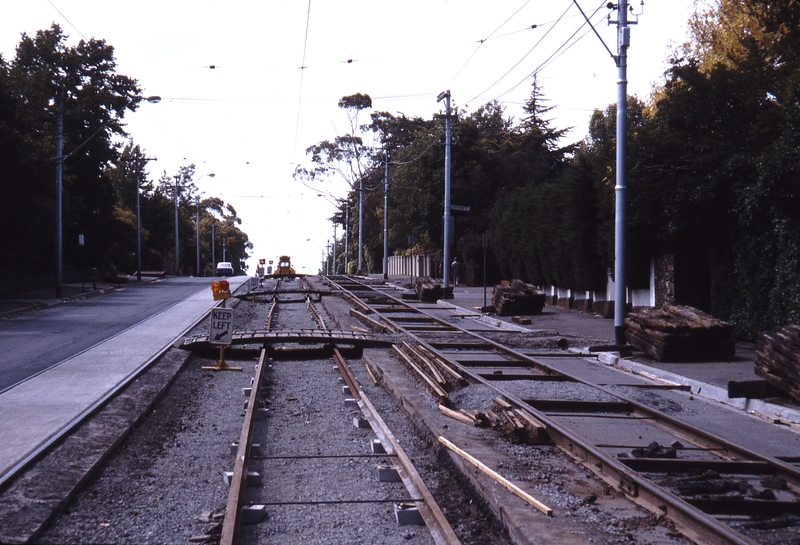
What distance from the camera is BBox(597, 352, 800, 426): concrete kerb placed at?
10023mm

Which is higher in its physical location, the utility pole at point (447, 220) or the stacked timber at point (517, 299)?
the utility pole at point (447, 220)

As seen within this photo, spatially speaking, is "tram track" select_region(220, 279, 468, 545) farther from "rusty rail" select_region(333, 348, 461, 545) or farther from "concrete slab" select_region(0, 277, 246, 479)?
"concrete slab" select_region(0, 277, 246, 479)

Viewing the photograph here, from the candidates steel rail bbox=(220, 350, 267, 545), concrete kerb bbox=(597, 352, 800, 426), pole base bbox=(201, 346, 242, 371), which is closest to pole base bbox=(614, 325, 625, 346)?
concrete kerb bbox=(597, 352, 800, 426)

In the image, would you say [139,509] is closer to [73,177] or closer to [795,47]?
[795,47]

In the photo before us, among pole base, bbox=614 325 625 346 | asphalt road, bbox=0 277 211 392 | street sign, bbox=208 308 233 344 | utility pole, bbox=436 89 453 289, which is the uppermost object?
utility pole, bbox=436 89 453 289

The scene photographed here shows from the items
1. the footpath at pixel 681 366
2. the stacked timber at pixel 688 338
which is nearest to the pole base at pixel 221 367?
the footpath at pixel 681 366

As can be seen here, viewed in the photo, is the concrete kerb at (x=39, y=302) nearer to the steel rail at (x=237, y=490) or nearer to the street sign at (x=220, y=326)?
the street sign at (x=220, y=326)

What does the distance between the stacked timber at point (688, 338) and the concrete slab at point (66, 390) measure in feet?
31.0

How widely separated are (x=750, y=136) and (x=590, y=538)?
51.2 ft

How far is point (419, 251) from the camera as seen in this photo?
6519 cm

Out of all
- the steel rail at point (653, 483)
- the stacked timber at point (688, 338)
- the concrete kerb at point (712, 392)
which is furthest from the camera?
the stacked timber at point (688, 338)

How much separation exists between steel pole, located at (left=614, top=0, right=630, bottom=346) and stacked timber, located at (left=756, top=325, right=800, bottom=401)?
230 inches

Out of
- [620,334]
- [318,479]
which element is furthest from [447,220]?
[318,479]

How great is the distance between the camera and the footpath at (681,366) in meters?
10.5
